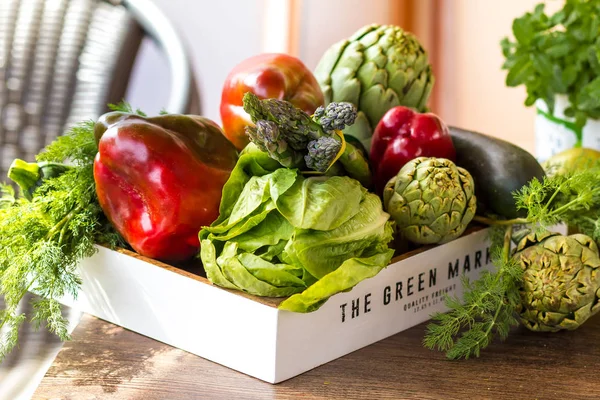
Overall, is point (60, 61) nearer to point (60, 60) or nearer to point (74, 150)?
point (60, 60)

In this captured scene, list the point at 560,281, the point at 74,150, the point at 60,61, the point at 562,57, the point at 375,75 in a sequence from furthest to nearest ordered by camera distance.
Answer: the point at 60,61 < the point at 562,57 < the point at 375,75 < the point at 74,150 < the point at 560,281

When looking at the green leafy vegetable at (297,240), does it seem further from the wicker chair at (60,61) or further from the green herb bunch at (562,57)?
the wicker chair at (60,61)

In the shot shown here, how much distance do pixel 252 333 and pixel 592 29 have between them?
1.07m

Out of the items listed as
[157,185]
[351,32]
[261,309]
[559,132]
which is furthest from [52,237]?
[351,32]

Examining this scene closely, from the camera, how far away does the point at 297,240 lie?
931 millimetres

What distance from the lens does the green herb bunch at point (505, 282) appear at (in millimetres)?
1046

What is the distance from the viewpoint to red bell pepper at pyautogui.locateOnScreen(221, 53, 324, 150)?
1.20m

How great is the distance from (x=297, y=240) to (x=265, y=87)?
1.12ft

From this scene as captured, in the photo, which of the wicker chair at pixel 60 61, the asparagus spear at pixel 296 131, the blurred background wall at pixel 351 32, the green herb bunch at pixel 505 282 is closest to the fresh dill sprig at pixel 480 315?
the green herb bunch at pixel 505 282

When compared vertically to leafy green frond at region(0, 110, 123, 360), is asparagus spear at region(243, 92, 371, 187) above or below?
above

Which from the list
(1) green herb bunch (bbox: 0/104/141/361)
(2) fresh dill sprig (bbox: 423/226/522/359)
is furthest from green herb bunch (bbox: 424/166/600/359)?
(1) green herb bunch (bbox: 0/104/141/361)

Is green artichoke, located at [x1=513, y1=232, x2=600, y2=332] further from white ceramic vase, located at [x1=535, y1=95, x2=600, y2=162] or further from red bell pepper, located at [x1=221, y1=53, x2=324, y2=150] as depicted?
white ceramic vase, located at [x1=535, y1=95, x2=600, y2=162]

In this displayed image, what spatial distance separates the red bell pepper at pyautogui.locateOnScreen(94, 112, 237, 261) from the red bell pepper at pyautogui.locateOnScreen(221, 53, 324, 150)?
0.14 m

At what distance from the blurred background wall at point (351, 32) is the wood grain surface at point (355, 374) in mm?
1706
